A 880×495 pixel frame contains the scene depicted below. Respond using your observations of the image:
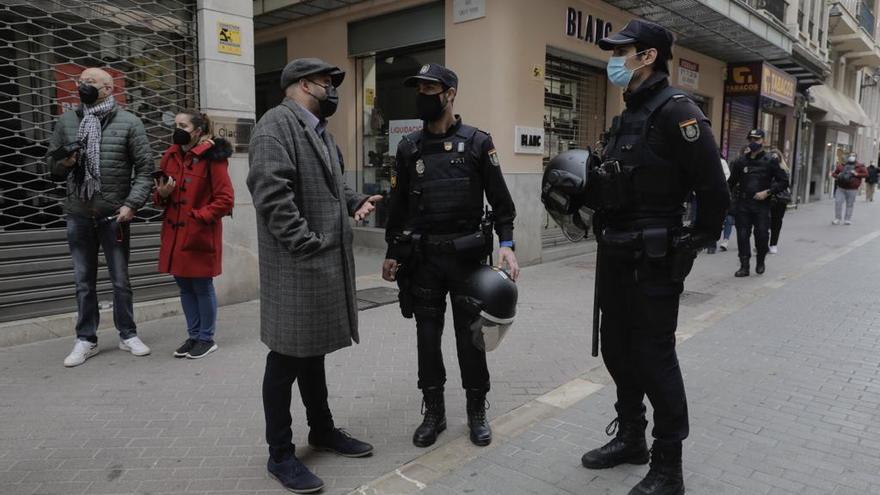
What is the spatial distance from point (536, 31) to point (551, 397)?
6.74 m

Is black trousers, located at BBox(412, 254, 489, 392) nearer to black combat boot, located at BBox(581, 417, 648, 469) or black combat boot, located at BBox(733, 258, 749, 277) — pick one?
black combat boot, located at BBox(581, 417, 648, 469)

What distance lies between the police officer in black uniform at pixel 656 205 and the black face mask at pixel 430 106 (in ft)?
2.94

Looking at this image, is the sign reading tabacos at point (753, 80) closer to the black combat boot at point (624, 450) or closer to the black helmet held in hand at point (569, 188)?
the black helmet held in hand at point (569, 188)

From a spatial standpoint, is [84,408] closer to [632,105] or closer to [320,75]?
[320,75]

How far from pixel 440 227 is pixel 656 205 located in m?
1.16

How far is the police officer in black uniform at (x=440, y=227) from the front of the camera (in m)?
3.38

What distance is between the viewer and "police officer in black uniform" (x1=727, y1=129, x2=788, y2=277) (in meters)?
9.00

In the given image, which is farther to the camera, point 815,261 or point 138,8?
point 815,261

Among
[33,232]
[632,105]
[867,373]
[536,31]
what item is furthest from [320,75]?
[536,31]

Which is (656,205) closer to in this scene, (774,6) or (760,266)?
(760,266)

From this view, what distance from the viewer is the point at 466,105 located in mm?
9383

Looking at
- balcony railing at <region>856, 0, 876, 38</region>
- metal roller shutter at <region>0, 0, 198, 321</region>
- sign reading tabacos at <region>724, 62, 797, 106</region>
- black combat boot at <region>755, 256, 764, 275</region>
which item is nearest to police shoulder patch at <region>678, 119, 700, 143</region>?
metal roller shutter at <region>0, 0, 198, 321</region>

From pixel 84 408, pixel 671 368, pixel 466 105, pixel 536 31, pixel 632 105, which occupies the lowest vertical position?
pixel 84 408

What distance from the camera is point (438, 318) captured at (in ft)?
11.6
